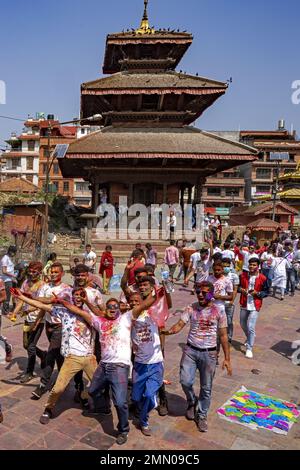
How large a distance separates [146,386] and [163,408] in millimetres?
828

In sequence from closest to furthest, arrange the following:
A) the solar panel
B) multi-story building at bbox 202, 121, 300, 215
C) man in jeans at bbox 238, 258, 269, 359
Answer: man in jeans at bbox 238, 258, 269, 359 → the solar panel → multi-story building at bbox 202, 121, 300, 215

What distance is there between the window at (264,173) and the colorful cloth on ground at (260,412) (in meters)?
47.9

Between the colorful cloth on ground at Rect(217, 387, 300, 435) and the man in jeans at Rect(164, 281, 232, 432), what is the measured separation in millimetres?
565

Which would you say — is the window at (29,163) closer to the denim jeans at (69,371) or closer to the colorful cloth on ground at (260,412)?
the denim jeans at (69,371)

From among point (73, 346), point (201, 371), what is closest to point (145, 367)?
point (201, 371)

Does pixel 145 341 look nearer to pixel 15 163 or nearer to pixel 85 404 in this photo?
pixel 85 404

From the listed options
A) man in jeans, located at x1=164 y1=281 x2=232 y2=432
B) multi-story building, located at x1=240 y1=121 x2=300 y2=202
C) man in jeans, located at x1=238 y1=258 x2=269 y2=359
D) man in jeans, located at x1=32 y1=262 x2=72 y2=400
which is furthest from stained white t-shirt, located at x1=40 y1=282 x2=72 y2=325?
multi-story building, located at x1=240 y1=121 x2=300 y2=202

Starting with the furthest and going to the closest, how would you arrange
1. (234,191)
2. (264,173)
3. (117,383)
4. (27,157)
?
1. (27,157)
2. (234,191)
3. (264,173)
4. (117,383)

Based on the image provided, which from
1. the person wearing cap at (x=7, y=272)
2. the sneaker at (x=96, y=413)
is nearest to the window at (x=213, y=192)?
the person wearing cap at (x=7, y=272)

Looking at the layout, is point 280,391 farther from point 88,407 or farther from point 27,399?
point 27,399

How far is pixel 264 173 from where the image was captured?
49750 millimetres

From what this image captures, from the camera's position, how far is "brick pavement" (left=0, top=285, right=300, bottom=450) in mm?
3908

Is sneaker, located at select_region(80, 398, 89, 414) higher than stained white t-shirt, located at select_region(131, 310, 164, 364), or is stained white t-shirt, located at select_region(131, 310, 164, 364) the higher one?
stained white t-shirt, located at select_region(131, 310, 164, 364)

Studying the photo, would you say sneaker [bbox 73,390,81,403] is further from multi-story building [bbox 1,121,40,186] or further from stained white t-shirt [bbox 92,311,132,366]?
multi-story building [bbox 1,121,40,186]
